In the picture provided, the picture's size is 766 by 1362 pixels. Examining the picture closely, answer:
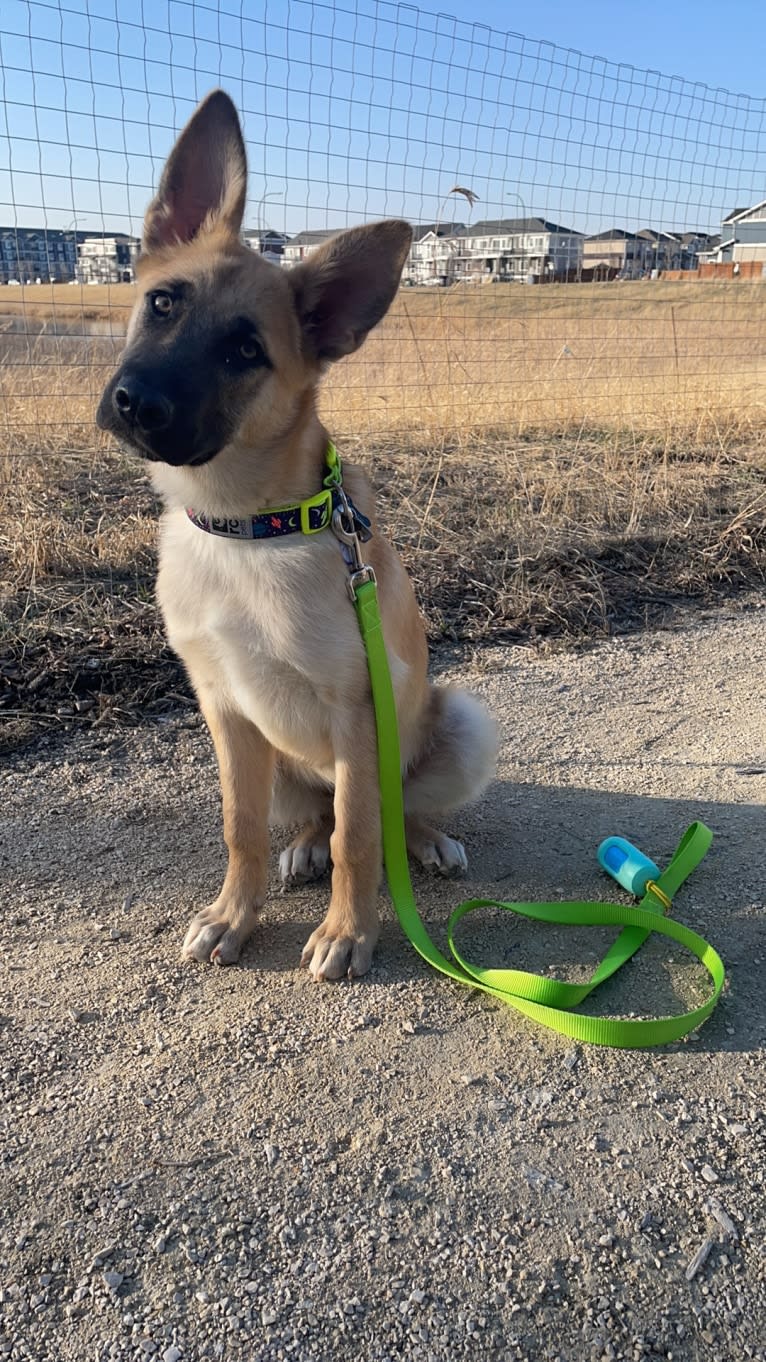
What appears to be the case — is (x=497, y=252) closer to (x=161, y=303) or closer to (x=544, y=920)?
(x=161, y=303)

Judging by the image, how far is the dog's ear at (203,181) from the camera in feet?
7.48

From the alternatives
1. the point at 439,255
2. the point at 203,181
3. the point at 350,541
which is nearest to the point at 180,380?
the point at 350,541

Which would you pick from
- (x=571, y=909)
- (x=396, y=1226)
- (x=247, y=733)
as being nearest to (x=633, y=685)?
(x=571, y=909)

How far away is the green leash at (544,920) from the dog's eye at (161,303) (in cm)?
62

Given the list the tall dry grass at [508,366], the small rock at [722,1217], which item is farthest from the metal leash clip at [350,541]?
the tall dry grass at [508,366]

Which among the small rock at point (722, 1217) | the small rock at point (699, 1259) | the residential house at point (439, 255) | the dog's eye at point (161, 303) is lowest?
the small rock at point (722, 1217)

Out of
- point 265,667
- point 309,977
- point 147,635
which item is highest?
point 265,667

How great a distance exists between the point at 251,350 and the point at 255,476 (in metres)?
0.28

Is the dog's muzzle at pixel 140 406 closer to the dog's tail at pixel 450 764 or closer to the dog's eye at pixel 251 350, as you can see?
the dog's eye at pixel 251 350

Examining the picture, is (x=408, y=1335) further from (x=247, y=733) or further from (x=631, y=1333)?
(x=247, y=733)

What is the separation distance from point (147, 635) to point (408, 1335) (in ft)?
9.31

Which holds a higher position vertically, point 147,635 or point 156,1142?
point 147,635

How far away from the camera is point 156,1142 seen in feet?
5.52

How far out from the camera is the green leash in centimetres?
193
